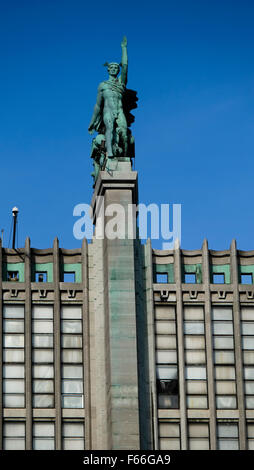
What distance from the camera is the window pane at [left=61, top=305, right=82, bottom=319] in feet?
272

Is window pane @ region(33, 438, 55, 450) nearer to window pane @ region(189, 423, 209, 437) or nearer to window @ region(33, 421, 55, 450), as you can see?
window @ region(33, 421, 55, 450)

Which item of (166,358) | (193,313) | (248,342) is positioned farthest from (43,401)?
(248,342)

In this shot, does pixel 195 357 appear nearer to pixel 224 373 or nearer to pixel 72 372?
pixel 224 373

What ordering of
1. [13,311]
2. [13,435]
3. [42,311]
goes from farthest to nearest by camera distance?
1. [42,311]
2. [13,311]
3. [13,435]

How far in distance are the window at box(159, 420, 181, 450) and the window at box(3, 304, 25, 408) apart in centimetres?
704

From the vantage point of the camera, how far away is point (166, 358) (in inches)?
3243

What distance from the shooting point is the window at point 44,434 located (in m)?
80.6

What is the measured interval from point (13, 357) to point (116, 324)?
5501 millimetres

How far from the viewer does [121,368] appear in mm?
80125

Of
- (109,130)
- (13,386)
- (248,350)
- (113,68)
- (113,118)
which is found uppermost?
(113,68)

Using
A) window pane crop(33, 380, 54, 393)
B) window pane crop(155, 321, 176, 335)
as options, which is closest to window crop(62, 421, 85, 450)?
window pane crop(33, 380, 54, 393)

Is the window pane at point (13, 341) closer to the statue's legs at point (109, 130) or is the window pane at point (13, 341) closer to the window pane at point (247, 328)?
the statue's legs at point (109, 130)
